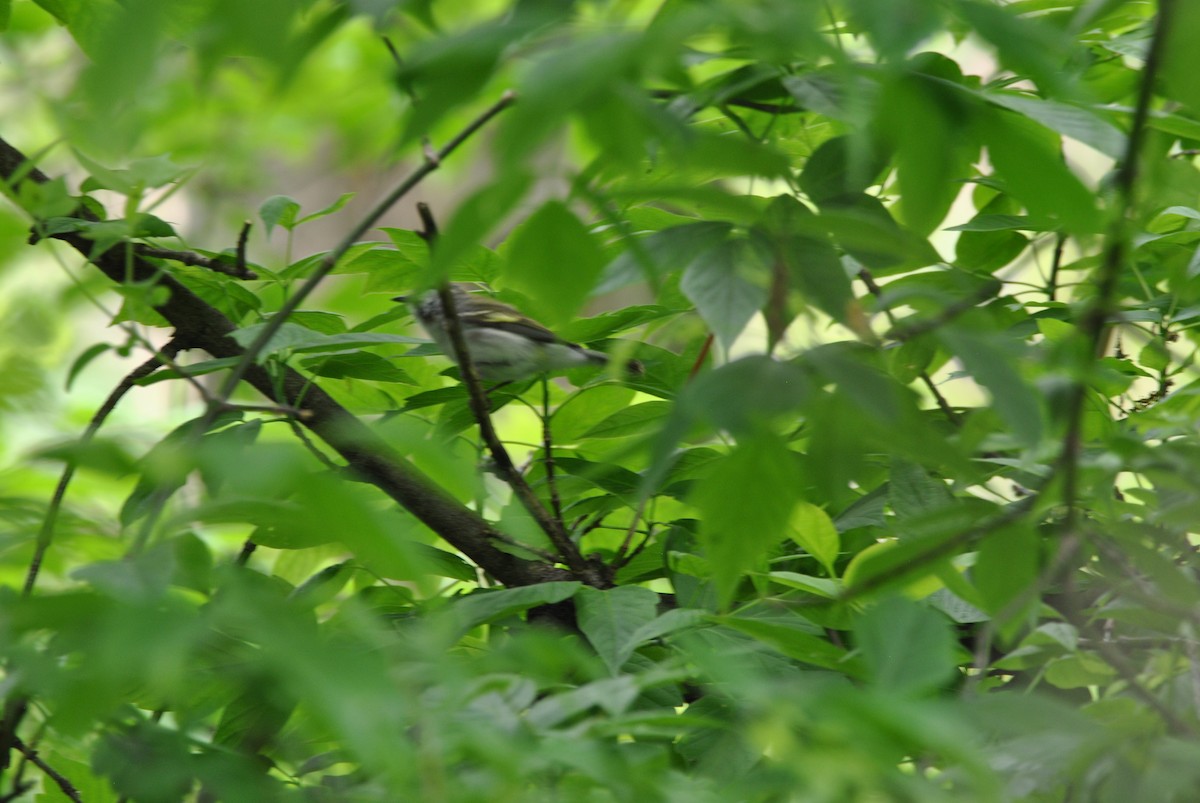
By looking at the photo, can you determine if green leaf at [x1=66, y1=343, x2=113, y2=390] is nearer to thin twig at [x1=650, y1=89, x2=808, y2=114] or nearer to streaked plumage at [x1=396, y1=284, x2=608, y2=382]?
thin twig at [x1=650, y1=89, x2=808, y2=114]

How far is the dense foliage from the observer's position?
23.1 inches

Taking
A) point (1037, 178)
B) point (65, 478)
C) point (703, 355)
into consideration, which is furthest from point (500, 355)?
point (1037, 178)

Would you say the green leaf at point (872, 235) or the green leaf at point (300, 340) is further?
the green leaf at point (300, 340)

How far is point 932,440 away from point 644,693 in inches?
18.6

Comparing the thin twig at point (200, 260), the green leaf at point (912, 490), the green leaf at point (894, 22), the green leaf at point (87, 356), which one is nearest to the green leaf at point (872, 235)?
the green leaf at point (894, 22)

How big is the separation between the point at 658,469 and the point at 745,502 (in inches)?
5.8

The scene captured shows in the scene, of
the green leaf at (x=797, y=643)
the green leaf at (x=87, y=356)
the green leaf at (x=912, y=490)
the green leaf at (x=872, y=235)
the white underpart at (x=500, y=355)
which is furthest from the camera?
the white underpart at (x=500, y=355)

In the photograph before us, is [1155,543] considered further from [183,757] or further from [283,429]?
[283,429]

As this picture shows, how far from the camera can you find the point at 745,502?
779 mm

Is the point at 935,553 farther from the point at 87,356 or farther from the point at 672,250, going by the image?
the point at 87,356

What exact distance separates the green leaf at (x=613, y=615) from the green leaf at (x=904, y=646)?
272 millimetres

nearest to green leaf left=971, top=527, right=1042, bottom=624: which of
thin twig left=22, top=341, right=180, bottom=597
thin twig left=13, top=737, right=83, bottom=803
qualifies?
thin twig left=22, top=341, right=180, bottom=597

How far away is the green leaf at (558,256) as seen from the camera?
2.24ft

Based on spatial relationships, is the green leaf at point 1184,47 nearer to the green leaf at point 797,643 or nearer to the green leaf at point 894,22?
the green leaf at point 894,22
